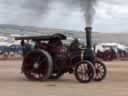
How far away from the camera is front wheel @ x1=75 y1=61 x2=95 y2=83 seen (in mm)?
18953

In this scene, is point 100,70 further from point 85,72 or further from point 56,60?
point 56,60

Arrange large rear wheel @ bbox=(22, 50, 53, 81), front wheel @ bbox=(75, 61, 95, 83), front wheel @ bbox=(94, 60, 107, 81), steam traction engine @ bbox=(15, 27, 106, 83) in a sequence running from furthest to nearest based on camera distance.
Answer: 1. front wheel @ bbox=(94, 60, 107, 81)
2. large rear wheel @ bbox=(22, 50, 53, 81)
3. steam traction engine @ bbox=(15, 27, 106, 83)
4. front wheel @ bbox=(75, 61, 95, 83)

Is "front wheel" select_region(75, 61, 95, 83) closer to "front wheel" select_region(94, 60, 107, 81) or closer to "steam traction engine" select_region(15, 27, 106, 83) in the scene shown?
"steam traction engine" select_region(15, 27, 106, 83)

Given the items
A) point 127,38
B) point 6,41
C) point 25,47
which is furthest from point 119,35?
point 25,47

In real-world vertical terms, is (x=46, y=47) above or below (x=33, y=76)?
above

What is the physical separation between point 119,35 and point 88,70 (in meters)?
113

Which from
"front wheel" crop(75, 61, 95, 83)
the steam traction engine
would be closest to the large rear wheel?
the steam traction engine

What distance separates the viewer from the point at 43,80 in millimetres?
19781

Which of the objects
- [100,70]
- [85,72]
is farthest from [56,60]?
[100,70]

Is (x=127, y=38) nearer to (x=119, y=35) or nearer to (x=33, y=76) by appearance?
(x=119, y=35)

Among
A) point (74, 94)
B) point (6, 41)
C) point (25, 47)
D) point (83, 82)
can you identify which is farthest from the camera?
point (6, 41)

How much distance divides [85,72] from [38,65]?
7.22 ft

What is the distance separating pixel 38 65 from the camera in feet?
65.7

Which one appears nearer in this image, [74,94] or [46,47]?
[74,94]
